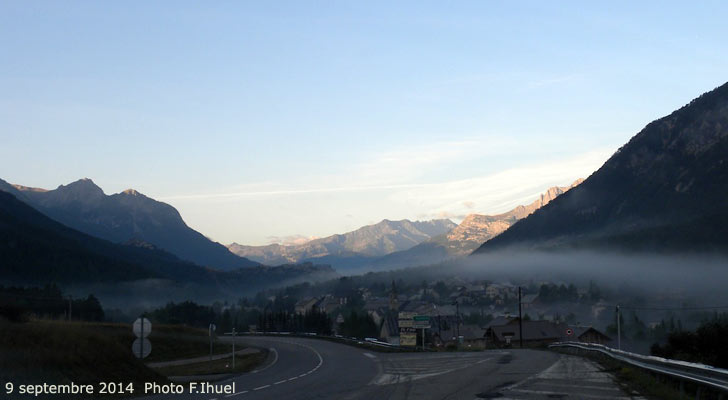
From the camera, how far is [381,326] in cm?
14112

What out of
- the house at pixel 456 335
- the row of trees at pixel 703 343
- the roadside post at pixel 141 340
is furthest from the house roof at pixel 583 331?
the roadside post at pixel 141 340

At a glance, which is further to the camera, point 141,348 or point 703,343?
point 703,343

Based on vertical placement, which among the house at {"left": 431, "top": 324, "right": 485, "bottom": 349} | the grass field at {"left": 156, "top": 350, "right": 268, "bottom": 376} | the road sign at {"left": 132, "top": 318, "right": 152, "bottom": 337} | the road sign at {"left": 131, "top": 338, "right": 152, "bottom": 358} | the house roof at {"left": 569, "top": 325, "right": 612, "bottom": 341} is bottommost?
the house at {"left": 431, "top": 324, "right": 485, "bottom": 349}

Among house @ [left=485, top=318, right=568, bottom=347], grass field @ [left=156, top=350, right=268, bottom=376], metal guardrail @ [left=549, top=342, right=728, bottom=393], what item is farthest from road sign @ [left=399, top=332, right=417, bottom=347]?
house @ [left=485, top=318, right=568, bottom=347]

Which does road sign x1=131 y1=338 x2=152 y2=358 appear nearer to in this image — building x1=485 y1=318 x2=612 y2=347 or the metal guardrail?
the metal guardrail

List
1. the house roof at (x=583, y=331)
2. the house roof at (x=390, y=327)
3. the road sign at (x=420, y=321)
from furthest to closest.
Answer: the house roof at (x=390, y=327) < the house roof at (x=583, y=331) < the road sign at (x=420, y=321)

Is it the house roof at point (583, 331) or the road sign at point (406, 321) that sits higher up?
the road sign at point (406, 321)

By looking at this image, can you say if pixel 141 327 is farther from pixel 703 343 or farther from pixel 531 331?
pixel 531 331

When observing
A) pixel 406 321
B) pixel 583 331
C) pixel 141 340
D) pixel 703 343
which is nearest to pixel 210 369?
pixel 141 340

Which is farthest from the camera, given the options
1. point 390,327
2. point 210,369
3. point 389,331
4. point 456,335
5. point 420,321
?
point 390,327

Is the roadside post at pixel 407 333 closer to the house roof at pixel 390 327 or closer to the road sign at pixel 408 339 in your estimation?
the road sign at pixel 408 339

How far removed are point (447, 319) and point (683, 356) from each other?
11490 cm

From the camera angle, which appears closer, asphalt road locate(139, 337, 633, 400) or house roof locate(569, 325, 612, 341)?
asphalt road locate(139, 337, 633, 400)

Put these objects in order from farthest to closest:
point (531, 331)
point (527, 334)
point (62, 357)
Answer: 1. point (531, 331)
2. point (527, 334)
3. point (62, 357)
